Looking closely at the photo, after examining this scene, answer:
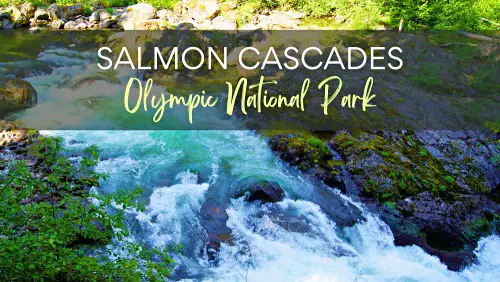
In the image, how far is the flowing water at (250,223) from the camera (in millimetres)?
8891

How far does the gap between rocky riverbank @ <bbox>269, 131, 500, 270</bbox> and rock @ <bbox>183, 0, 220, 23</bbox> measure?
39.2 feet

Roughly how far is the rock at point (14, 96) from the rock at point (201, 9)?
34.1ft

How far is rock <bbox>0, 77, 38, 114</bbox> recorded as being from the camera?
46.0 ft

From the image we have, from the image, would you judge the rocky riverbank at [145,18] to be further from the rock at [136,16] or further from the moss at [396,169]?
the moss at [396,169]

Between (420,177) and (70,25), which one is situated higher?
(70,25)

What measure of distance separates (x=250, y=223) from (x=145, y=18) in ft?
55.5

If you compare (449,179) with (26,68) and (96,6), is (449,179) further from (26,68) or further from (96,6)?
(96,6)

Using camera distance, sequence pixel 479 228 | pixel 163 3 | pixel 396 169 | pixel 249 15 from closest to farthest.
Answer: pixel 479 228 → pixel 396 169 → pixel 249 15 → pixel 163 3

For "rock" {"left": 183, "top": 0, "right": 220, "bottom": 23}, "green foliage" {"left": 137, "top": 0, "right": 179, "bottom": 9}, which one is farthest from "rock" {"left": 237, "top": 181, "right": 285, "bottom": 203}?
"green foliage" {"left": 137, "top": 0, "right": 179, "bottom": 9}

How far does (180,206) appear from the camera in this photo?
10.2 m

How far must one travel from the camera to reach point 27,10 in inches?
936

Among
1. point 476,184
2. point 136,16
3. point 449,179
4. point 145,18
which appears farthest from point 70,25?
point 476,184

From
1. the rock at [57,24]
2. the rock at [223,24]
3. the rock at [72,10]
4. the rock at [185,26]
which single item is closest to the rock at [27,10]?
the rock at [57,24]

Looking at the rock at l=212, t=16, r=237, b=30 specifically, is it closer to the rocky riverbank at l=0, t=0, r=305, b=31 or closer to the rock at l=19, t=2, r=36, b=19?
the rocky riverbank at l=0, t=0, r=305, b=31
